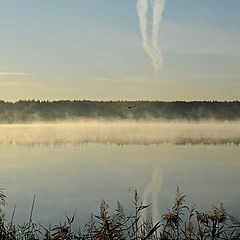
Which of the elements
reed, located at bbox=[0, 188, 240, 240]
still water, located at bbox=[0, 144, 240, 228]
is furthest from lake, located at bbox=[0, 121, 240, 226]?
reed, located at bbox=[0, 188, 240, 240]

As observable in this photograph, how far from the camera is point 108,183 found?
84.9 ft

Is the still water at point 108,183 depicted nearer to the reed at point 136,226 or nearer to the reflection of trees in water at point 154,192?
the reflection of trees in water at point 154,192

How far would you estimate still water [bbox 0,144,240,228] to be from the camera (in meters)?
18.7

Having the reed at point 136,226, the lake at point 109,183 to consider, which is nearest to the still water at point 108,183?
the lake at point 109,183

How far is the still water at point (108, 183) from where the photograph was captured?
1872 cm

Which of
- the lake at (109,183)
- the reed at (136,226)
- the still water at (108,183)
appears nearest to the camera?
the reed at (136,226)

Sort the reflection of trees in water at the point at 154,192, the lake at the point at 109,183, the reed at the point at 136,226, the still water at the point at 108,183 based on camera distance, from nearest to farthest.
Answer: the reed at the point at 136,226 → the reflection of trees in water at the point at 154,192 → the lake at the point at 109,183 → the still water at the point at 108,183

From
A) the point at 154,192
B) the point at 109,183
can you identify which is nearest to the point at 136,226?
the point at 154,192

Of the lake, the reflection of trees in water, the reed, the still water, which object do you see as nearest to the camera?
the reed

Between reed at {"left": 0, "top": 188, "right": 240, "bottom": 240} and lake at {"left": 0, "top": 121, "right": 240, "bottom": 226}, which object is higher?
reed at {"left": 0, "top": 188, "right": 240, "bottom": 240}

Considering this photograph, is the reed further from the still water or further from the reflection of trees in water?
the still water

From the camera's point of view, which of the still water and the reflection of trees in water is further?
the still water

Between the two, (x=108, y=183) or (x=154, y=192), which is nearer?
(x=154, y=192)

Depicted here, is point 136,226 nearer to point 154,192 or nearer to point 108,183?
point 154,192
